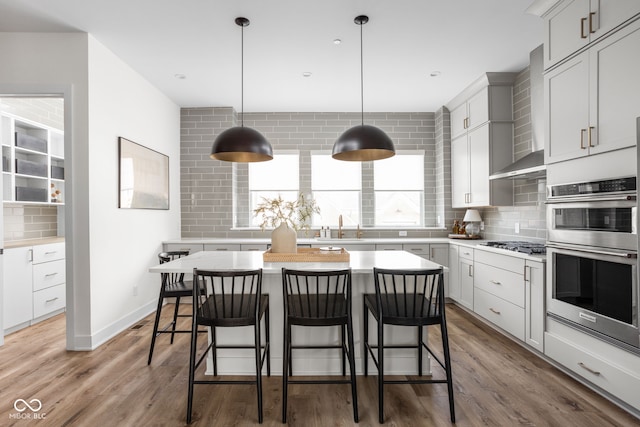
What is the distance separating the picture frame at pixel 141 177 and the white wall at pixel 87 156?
0.11m

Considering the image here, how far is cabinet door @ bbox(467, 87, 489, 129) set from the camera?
173 inches

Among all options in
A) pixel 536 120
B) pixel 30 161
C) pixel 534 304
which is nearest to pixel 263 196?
pixel 30 161

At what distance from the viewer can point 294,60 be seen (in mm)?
3850

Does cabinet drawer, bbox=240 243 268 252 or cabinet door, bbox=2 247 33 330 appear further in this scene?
cabinet drawer, bbox=240 243 268 252

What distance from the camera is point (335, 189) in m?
5.73

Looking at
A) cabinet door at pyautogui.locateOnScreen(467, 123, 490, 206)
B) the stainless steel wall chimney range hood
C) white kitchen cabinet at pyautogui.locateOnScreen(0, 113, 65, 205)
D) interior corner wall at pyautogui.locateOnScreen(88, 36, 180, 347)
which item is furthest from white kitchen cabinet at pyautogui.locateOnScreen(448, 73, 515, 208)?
white kitchen cabinet at pyautogui.locateOnScreen(0, 113, 65, 205)

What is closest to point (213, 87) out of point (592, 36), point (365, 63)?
point (365, 63)

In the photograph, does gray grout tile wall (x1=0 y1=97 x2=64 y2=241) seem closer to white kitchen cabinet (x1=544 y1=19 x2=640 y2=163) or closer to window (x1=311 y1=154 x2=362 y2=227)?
Answer: window (x1=311 y1=154 x2=362 y2=227)

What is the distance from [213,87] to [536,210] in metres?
4.30

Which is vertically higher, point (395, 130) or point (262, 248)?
point (395, 130)

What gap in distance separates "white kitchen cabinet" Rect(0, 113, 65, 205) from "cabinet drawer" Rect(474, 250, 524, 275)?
18.0ft

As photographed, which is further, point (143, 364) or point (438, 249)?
point (438, 249)

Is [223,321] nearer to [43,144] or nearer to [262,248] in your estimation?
[262,248]

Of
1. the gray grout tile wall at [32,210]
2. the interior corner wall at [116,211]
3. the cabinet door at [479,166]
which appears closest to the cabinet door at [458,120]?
the cabinet door at [479,166]
